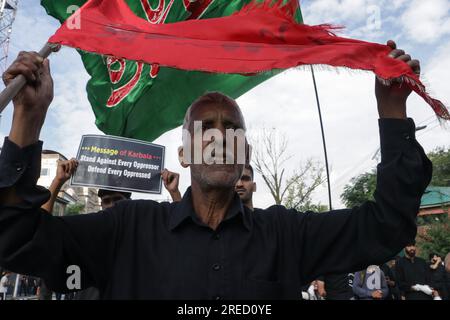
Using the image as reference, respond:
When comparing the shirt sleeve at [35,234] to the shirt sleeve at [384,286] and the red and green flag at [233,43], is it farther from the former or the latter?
the shirt sleeve at [384,286]

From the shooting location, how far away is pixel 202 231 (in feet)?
5.64

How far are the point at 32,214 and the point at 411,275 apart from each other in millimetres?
7359

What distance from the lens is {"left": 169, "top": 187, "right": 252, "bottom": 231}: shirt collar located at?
1.71m

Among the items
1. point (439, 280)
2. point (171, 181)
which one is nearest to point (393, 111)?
point (171, 181)

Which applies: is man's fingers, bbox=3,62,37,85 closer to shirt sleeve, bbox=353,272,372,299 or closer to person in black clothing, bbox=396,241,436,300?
shirt sleeve, bbox=353,272,372,299

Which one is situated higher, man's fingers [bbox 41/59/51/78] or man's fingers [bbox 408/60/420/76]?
man's fingers [bbox 408/60/420/76]

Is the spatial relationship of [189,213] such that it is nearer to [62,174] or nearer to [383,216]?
[383,216]

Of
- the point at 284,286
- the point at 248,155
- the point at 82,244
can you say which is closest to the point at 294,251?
the point at 284,286

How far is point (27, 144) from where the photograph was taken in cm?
141

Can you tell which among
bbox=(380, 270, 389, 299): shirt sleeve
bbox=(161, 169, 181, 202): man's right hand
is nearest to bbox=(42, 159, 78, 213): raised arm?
bbox=(161, 169, 181, 202): man's right hand

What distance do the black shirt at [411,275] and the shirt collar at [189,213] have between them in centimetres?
651
